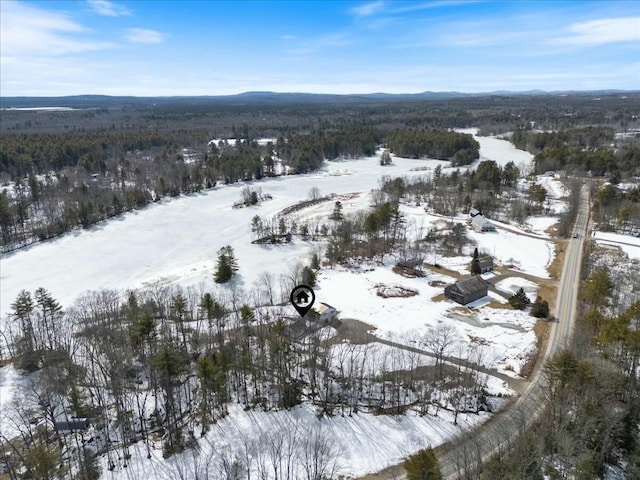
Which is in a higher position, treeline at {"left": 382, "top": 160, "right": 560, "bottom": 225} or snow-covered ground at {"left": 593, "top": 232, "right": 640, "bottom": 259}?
treeline at {"left": 382, "top": 160, "right": 560, "bottom": 225}

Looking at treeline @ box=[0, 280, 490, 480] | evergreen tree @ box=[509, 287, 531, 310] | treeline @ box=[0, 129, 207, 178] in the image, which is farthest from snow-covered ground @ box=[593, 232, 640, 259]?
treeline @ box=[0, 129, 207, 178]

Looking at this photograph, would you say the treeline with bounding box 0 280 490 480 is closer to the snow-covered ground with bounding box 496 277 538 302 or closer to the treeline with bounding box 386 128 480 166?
the snow-covered ground with bounding box 496 277 538 302

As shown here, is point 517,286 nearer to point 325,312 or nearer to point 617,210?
point 325,312

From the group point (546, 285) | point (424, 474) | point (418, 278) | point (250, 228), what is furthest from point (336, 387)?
point (250, 228)

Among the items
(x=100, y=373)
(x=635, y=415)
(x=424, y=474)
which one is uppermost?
(x=424, y=474)

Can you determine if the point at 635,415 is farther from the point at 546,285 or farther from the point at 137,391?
the point at 137,391

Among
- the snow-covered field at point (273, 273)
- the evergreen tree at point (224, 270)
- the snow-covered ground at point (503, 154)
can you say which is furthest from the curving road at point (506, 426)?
the snow-covered ground at point (503, 154)

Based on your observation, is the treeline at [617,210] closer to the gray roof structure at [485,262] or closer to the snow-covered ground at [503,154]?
the gray roof structure at [485,262]
